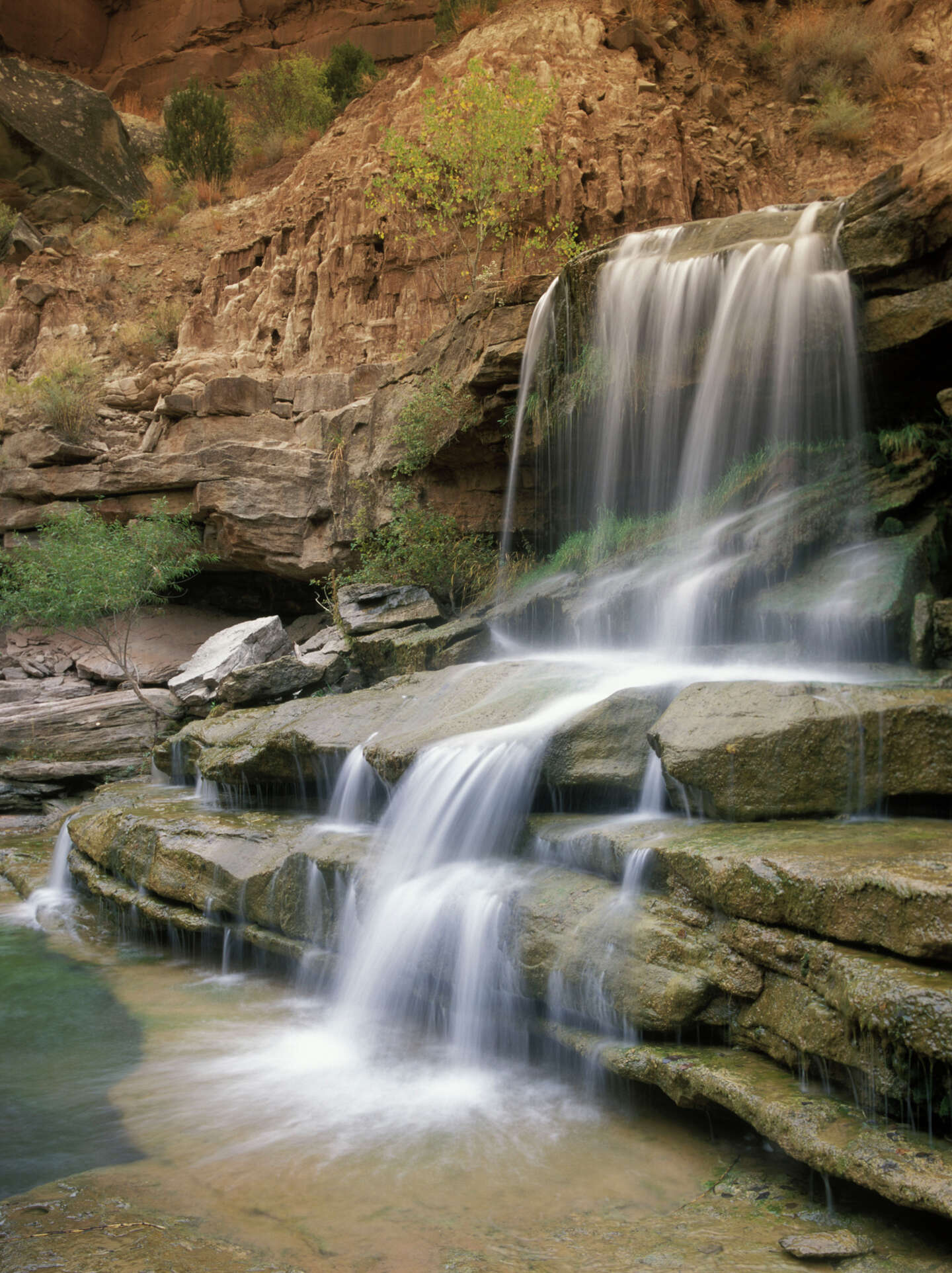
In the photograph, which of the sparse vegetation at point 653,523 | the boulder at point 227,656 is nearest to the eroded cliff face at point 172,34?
the boulder at point 227,656

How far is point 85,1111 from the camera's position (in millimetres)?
4320

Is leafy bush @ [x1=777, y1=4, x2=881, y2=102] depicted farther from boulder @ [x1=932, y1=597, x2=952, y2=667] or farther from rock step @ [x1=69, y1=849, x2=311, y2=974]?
rock step @ [x1=69, y1=849, x2=311, y2=974]

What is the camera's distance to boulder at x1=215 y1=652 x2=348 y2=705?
10766mm

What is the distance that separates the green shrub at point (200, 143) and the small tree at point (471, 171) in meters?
9.52

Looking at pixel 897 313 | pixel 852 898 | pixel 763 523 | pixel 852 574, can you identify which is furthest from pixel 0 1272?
pixel 897 313

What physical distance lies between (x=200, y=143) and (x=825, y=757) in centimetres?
2594

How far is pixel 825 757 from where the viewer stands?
4.84m

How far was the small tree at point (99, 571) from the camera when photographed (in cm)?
1251

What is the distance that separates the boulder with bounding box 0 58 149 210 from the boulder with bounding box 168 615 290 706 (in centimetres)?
1687

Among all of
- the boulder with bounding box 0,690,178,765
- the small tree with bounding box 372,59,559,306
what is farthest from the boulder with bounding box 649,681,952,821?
the small tree with bounding box 372,59,559,306

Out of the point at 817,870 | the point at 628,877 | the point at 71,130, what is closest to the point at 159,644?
the point at 628,877

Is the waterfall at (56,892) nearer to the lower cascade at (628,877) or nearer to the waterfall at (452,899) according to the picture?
the lower cascade at (628,877)

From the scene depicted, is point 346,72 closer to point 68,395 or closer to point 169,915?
point 68,395

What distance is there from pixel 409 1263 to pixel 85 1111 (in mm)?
2101
